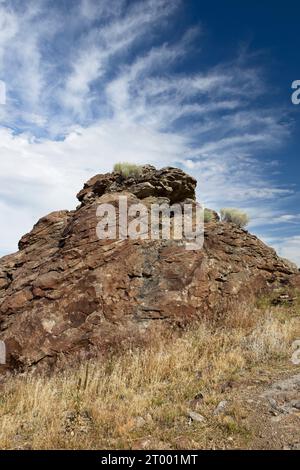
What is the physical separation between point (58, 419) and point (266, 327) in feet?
17.4

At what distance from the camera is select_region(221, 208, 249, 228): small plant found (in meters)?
16.0

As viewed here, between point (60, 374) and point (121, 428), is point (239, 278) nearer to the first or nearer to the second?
point (60, 374)

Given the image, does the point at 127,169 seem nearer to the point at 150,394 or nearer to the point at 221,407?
the point at 150,394

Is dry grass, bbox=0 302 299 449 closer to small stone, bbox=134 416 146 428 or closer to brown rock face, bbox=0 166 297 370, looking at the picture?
small stone, bbox=134 416 146 428

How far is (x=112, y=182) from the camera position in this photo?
48.3 ft
